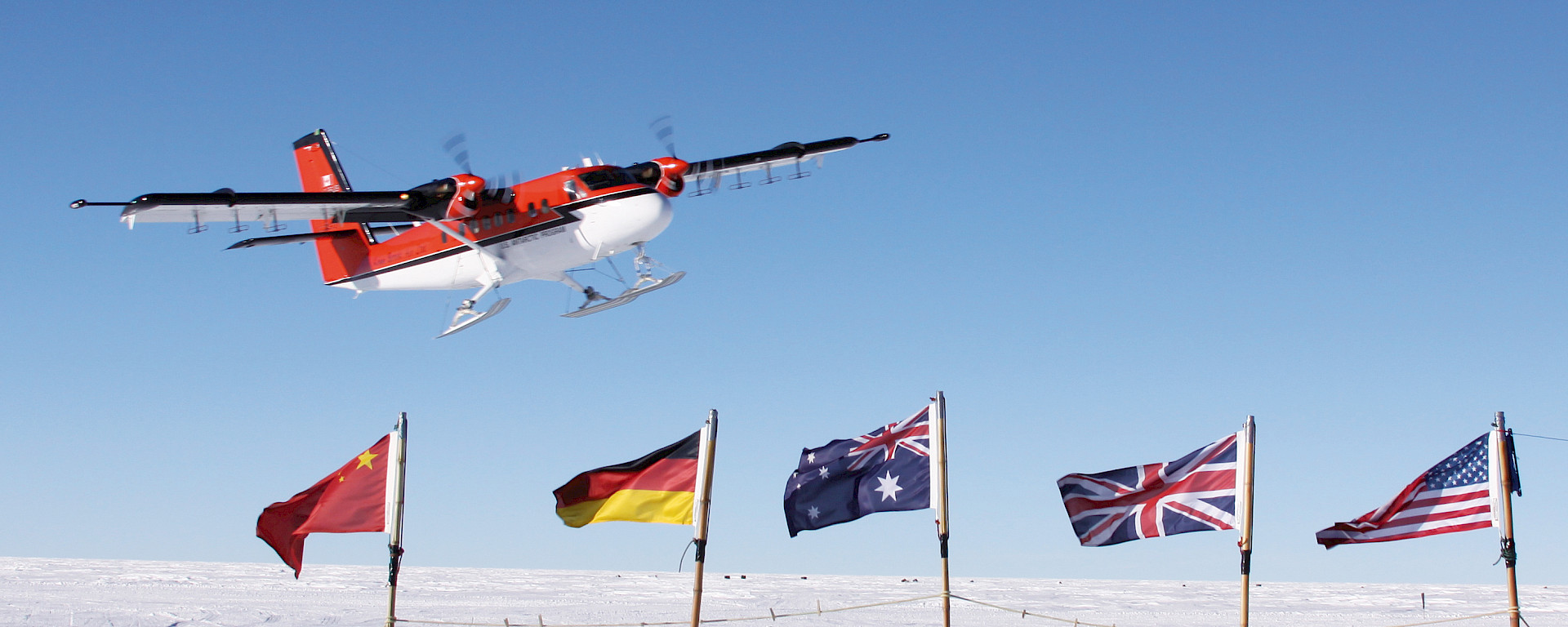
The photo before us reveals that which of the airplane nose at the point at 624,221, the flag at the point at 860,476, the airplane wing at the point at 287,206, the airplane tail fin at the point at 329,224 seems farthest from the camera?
the airplane tail fin at the point at 329,224

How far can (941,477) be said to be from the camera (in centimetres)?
1847

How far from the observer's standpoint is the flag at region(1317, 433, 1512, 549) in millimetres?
16969

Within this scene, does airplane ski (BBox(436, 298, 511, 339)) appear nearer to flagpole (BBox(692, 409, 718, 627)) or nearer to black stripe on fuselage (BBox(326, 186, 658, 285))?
black stripe on fuselage (BBox(326, 186, 658, 285))

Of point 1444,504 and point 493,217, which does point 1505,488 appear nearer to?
point 1444,504

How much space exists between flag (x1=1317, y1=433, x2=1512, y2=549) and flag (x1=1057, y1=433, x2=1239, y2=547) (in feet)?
5.38

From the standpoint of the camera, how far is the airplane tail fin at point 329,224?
40469 millimetres

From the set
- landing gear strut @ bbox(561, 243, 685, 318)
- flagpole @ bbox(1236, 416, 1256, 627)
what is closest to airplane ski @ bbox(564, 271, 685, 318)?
landing gear strut @ bbox(561, 243, 685, 318)

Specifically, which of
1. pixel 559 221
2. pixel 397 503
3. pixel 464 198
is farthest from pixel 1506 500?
pixel 464 198

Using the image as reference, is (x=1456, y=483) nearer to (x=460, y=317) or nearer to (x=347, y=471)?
(x=347, y=471)

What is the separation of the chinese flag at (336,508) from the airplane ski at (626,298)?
644 inches

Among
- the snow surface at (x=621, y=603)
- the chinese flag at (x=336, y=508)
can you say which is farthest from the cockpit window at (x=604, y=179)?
the chinese flag at (x=336, y=508)

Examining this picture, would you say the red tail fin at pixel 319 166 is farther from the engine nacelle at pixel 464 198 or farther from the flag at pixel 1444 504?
the flag at pixel 1444 504

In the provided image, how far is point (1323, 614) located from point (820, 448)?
26.1 meters

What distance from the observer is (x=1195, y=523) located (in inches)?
707
